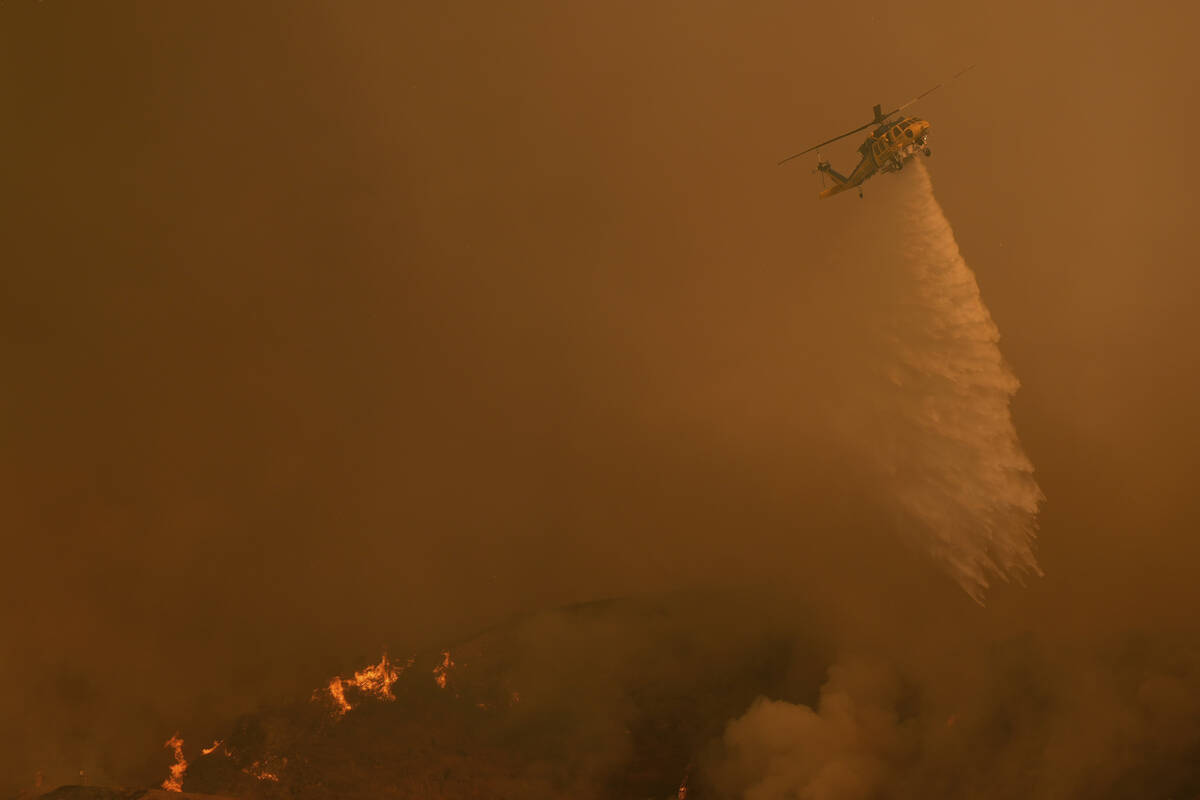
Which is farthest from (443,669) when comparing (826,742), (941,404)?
(941,404)

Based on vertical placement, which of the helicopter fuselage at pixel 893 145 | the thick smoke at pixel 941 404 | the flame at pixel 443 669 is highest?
the helicopter fuselage at pixel 893 145

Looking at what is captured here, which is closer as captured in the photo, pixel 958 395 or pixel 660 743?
pixel 958 395

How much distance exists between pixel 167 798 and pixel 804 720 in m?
13.6

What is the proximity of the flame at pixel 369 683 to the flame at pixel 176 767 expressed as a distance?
10.9ft

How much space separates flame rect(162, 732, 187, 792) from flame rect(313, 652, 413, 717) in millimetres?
3333

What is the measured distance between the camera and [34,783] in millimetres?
17688

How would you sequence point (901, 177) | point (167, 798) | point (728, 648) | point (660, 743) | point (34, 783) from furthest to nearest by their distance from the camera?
point (728, 648)
point (660, 743)
point (34, 783)
point (901, 177)
point (167, 798)

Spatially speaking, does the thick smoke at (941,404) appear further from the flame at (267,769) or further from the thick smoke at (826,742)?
the flame at (267,769)

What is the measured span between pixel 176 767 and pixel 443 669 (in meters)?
6.88

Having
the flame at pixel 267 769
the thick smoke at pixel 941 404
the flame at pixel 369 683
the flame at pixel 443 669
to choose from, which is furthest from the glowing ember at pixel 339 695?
the thick smoke at pixel 941 404

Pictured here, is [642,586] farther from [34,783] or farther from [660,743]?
[34,783]

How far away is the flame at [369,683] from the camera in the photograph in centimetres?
2005

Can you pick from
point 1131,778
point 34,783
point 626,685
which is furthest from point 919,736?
point 34,783

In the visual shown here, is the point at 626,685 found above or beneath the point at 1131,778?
above
